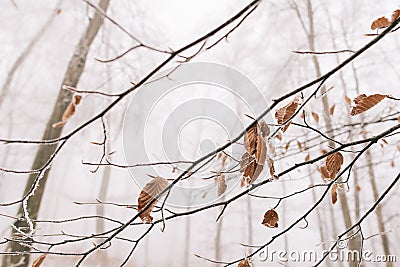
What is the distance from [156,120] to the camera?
863cm

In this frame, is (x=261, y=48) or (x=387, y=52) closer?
(x=387, y=52)

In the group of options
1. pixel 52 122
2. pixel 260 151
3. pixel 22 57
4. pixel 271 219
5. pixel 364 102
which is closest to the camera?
pixel 260 151

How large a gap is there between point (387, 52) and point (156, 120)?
5613mm

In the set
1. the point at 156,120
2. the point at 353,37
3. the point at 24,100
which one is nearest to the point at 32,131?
the point at 24,100

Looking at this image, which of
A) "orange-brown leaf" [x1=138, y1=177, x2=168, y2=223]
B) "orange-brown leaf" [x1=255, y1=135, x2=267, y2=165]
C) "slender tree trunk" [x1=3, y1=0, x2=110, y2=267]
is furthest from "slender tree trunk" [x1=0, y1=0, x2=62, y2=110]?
"orange-brown leaf" [x1=255, y1=135, x2=267, y2=165]

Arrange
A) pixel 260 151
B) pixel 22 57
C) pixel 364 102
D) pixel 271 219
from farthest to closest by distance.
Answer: pixel 22 57 → pixel 271 219 → pixel 364 102 → pixel 260 151

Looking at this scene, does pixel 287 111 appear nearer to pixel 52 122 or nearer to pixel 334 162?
pixel 334 162

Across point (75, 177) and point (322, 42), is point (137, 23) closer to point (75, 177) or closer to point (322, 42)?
point (322, 42)

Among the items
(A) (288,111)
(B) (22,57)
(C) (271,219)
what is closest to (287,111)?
(A) (288,111)

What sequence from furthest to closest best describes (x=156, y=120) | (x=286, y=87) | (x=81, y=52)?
(x=156, y=120), (x=286, y=87), (x=81, y=52)

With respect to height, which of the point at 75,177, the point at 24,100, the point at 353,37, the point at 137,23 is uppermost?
the point at 75,177

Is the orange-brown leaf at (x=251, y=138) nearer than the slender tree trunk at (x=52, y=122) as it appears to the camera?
Yes

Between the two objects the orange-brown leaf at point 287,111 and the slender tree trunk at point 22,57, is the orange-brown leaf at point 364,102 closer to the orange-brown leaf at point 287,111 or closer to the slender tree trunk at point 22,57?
the orange-brown leaf at point 287,111

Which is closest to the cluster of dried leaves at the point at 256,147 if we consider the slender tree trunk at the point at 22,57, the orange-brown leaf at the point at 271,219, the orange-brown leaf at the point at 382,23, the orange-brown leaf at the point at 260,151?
→ the orange-brown leaf at the point at 260,151
